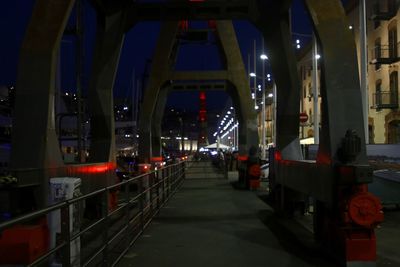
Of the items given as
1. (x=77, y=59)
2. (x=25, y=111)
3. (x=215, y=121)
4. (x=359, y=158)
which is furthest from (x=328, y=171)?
(x=215, y=121)

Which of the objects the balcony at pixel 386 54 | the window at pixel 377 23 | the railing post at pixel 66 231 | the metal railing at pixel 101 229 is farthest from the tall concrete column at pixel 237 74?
the railing post at pixel 66 231

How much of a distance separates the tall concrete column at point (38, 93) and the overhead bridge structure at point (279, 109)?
0.02 meters

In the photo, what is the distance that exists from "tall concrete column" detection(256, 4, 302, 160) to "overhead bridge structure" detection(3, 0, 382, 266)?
3 cm

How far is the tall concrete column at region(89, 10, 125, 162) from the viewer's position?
1739 centimetres

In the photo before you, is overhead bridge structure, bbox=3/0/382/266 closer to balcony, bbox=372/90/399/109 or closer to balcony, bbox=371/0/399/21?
balcony, bbox=371/0/399/21

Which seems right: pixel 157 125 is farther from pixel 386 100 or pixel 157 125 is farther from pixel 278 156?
pixel 278 156

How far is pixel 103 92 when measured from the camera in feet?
57.6

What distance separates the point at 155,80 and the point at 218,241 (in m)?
26.1

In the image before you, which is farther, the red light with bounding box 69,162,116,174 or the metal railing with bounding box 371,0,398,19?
the metal railing with bounding box 371,0,398,19

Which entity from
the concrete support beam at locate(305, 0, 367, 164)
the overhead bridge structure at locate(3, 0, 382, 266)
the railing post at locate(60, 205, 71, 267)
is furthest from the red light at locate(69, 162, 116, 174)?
the railing post at locate(60, 205, 71, 267)

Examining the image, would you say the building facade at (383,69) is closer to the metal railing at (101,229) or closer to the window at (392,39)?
the window at (392,39)

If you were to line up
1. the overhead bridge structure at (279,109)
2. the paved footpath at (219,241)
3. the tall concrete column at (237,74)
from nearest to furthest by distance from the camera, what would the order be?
the overhead bridge structure at (279,109)
the paved footpath at (219,241)
the tall concrete column at (237,74)

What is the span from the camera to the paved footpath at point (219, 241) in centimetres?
927

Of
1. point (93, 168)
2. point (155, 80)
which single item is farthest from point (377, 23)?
point (93, 168)
